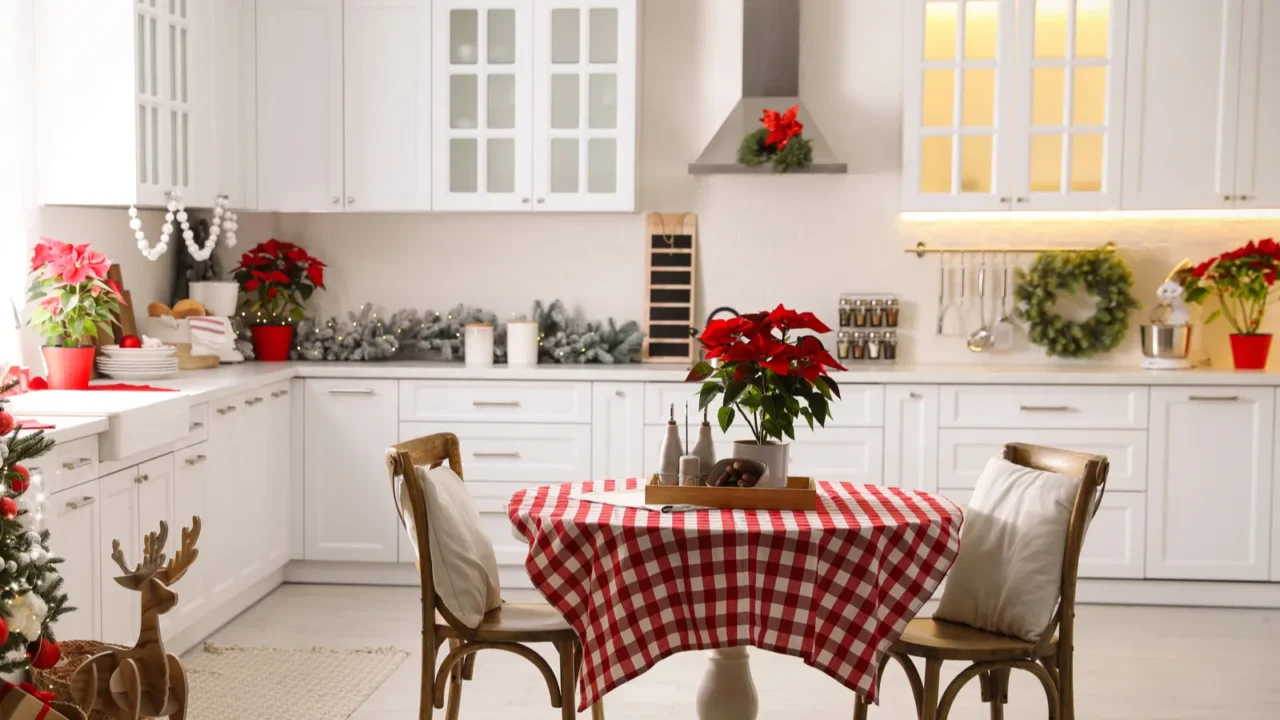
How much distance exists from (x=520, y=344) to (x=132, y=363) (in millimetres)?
1515

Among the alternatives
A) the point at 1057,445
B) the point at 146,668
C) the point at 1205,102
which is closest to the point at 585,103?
the point at 1057,445

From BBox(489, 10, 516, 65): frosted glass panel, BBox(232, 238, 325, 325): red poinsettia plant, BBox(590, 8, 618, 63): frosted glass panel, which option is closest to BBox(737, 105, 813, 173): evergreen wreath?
BBox(590, 8, 618, 63): frosted glass panel

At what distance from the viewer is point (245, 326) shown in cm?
558

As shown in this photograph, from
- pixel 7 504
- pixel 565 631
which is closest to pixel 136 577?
pixel 7 504

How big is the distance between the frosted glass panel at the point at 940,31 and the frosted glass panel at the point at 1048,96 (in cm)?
34

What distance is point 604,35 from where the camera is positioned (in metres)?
5.27

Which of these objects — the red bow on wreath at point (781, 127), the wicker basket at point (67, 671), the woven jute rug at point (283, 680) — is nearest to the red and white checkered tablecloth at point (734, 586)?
the wicker basket at point (67, 671)

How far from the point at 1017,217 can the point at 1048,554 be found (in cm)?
287

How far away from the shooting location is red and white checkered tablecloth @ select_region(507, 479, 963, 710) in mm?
2717

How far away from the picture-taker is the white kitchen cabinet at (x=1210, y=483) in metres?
4.98

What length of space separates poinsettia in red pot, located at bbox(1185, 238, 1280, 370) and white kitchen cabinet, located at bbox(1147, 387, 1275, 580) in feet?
0.94

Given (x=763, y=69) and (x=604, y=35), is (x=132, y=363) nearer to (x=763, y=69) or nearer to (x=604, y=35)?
(x=604, y=35)

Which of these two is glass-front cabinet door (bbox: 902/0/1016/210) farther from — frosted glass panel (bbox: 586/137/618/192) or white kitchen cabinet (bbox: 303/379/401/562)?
white kitchen cabinet (bbox: 303/379/401/562)

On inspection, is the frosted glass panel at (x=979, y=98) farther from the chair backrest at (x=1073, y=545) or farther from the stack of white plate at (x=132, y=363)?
the stack of white plate at (x=132, y=363)
